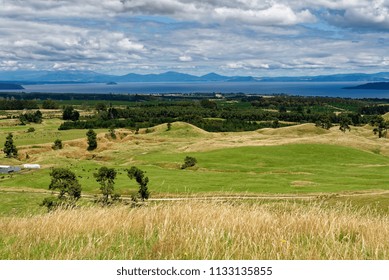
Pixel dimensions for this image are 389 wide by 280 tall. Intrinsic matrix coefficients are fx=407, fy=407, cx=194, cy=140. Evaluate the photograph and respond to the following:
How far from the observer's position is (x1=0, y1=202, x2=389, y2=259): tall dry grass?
729 cm

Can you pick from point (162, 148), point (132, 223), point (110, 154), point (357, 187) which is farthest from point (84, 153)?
point (132, 223)

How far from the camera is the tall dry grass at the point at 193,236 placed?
7285 mm

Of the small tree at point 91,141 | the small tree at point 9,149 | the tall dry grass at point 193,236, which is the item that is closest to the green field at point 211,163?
the small tree at point 91,141

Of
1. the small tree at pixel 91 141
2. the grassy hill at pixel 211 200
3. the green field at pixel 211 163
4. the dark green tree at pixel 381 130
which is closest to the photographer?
the grassy hill at pixel 211 200

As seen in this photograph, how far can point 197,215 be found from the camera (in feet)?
33.8

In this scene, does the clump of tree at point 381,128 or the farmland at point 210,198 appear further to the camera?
the clump of tree at point 381,128

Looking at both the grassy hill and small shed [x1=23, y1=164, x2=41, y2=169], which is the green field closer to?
the grassy hill

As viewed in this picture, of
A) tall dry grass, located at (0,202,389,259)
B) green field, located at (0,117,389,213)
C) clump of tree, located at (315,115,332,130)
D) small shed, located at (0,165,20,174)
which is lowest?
small shed, located at (0,165,20,174)

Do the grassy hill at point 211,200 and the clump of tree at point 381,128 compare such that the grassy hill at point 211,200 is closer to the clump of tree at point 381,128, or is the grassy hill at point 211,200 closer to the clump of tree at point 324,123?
the clump of tree at point 381,128

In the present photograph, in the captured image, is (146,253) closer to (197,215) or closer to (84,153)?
(197,215)

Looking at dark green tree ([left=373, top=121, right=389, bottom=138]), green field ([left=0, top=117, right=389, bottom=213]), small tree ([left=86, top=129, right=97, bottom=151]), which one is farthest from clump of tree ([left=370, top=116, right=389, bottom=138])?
small tree ([left=86, top=129, right=97, bottom=151])

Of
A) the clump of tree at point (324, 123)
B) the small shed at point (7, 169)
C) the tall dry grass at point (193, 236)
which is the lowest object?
the small shed at point (7, 169)

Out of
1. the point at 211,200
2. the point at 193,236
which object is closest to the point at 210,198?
the point at 211,200

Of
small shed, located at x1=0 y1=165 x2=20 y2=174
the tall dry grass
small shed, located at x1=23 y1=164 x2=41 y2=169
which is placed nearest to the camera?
the tall dry grass
